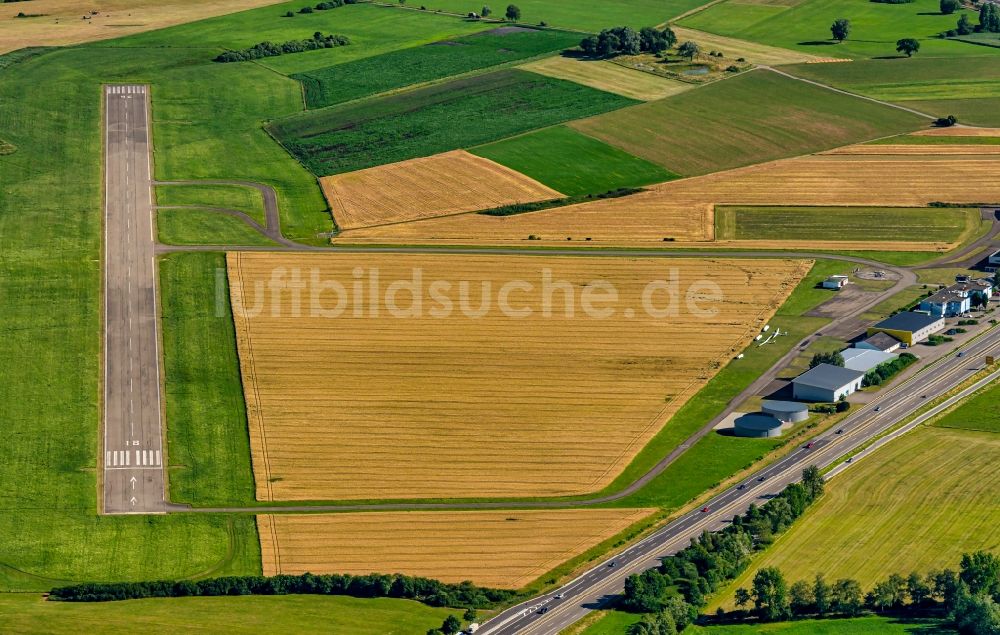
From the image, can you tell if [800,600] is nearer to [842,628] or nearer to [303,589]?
[842,628]

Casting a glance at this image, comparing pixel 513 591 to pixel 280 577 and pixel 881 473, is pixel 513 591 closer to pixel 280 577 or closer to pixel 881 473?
pixel 280 577

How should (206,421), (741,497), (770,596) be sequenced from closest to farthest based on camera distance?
1. (770,596)
2. (741,497)
3. (206,421)

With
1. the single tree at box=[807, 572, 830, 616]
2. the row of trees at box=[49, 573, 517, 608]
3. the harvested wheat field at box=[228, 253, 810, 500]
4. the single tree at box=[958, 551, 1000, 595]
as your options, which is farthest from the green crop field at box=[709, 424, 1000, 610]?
the row of trees at box=[49, 573, 517, 608]

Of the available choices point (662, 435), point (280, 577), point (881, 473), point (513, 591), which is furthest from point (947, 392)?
point (280, 577)

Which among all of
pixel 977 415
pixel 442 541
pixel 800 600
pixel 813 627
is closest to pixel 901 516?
pixel 800 600

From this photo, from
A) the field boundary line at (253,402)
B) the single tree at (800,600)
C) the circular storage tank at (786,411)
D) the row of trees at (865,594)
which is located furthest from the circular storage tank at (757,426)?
the field boundary line at (253,402)

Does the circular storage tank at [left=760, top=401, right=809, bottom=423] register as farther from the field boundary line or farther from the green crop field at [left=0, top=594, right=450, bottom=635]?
the field boundary line

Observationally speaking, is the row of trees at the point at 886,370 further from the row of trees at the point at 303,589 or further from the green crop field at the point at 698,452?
the row of trees at the point at 303,589
